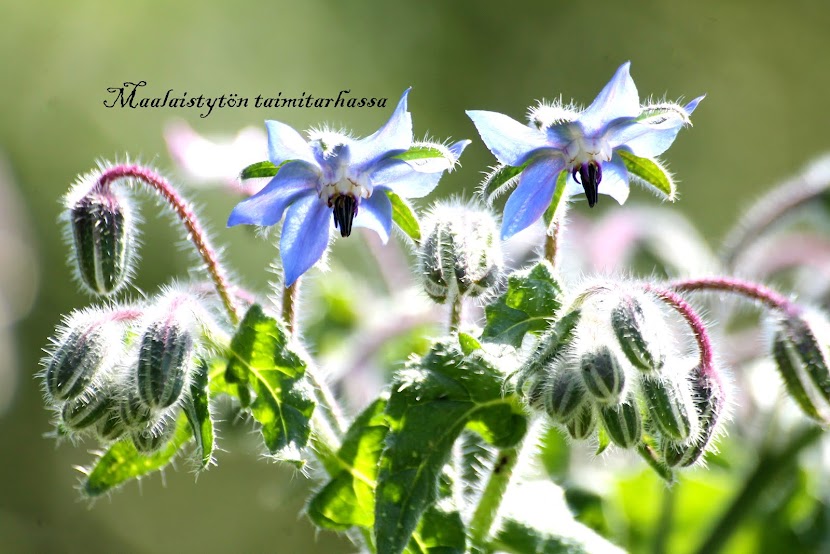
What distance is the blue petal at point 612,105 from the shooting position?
1262 mm

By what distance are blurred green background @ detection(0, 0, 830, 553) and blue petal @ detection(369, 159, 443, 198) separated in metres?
4.00

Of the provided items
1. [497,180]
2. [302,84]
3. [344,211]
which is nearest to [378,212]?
[344,211]

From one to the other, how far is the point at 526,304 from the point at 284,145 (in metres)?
0.31

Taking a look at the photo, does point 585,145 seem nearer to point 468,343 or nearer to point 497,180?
point 497,180

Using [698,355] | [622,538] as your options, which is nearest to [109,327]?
[698,355]

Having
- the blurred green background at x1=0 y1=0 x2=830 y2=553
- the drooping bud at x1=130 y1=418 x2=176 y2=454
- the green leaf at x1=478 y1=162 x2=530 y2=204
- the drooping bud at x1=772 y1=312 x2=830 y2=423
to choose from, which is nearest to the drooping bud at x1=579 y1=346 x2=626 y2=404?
the green leaf at x1=478 y1=162 x2=530 y2=204

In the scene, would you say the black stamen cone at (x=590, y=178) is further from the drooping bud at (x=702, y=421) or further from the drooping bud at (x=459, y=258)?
the drooping bud at (x=702, y=421)

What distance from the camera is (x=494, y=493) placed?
1.33 meters

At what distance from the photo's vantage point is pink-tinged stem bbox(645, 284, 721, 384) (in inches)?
49.8

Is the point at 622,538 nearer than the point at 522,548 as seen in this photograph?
No

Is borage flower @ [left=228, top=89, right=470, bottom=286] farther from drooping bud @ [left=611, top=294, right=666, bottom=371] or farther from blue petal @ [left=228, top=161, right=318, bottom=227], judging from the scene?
drooping bud @ [left=611, top=294, right=666, bottom=371]

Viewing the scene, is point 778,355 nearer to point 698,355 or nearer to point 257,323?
point 698,355

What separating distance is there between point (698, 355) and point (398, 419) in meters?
0.37

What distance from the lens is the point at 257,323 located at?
1229mm
